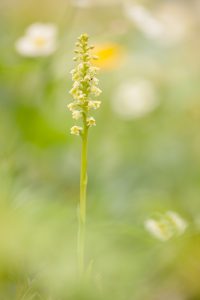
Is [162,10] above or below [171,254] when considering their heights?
above

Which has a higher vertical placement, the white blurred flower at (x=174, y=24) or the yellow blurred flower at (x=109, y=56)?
the white blurred flower at (x=174, y=24)

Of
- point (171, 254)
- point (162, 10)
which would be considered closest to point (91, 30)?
point (162, 10)

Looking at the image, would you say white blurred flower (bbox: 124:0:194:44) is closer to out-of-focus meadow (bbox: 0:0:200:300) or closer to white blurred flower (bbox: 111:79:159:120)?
out-of-focus meadow (bbox: 0:0:200:300)

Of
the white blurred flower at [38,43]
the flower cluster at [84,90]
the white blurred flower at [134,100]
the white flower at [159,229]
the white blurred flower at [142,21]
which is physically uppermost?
the white blurred flower at [142,21]

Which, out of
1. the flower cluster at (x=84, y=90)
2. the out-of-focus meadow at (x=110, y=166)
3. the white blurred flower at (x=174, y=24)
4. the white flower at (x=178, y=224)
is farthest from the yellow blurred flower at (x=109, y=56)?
the flower cluster at (x=84, y=90)

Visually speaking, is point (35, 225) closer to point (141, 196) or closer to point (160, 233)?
point (160, 233)

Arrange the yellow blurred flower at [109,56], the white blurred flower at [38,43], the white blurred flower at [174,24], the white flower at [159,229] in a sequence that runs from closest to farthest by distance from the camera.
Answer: the white flower at [159,229], the white blurred flower at [38,43], the yellow blurred flower at [109,56], the white blurred flower at [174,24]

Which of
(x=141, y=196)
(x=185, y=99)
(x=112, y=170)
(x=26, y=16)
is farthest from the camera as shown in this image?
(x=26, y=16)

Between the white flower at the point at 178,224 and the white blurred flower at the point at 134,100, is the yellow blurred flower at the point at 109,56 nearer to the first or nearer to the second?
the white blurred flower at the point at 134,100
